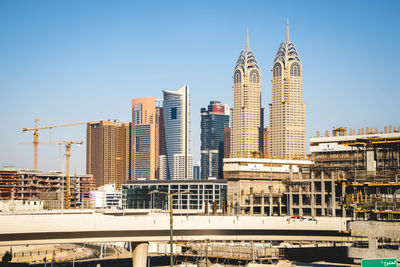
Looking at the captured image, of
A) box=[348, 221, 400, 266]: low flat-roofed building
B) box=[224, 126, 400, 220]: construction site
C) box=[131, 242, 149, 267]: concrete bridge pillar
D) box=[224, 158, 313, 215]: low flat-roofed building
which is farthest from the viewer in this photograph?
box=[224, 158, 313, 215]: low flat-roofed building

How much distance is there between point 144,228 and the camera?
8044 cm

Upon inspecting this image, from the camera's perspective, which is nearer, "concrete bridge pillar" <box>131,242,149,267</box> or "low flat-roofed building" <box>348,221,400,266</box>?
"low flat-roofed building" <box>348,221,400,266</box>

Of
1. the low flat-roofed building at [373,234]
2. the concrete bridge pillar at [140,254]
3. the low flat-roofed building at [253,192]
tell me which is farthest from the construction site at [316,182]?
the concrete bridge pillar at [140,254]

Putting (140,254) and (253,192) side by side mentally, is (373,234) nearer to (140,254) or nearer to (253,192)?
(140,254)

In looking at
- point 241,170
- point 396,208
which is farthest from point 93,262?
point 241,170

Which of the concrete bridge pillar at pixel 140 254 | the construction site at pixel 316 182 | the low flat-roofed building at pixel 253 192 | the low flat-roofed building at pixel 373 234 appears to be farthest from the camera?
the low flat-roofed building at pixel 253 192

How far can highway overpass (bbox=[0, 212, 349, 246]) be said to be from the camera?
2899 inches

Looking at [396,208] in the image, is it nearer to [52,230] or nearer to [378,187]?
[378,187]

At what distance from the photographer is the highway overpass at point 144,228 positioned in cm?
7362

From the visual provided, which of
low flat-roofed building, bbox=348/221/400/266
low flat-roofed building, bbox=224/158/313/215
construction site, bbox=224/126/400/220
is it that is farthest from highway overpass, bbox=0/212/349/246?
low flat-roofed building, bbox=224/158/313/215

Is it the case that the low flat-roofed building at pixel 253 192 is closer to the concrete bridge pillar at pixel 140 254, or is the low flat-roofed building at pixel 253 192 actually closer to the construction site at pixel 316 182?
the construction site at pixel 316 182

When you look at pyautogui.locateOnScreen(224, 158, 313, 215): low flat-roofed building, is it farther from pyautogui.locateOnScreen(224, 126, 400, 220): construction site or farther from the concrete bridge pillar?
the concrete bridge pillar

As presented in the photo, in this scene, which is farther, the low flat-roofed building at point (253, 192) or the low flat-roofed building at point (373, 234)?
the low flat-roofed building at point (253, 192)

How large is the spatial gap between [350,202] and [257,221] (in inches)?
583
